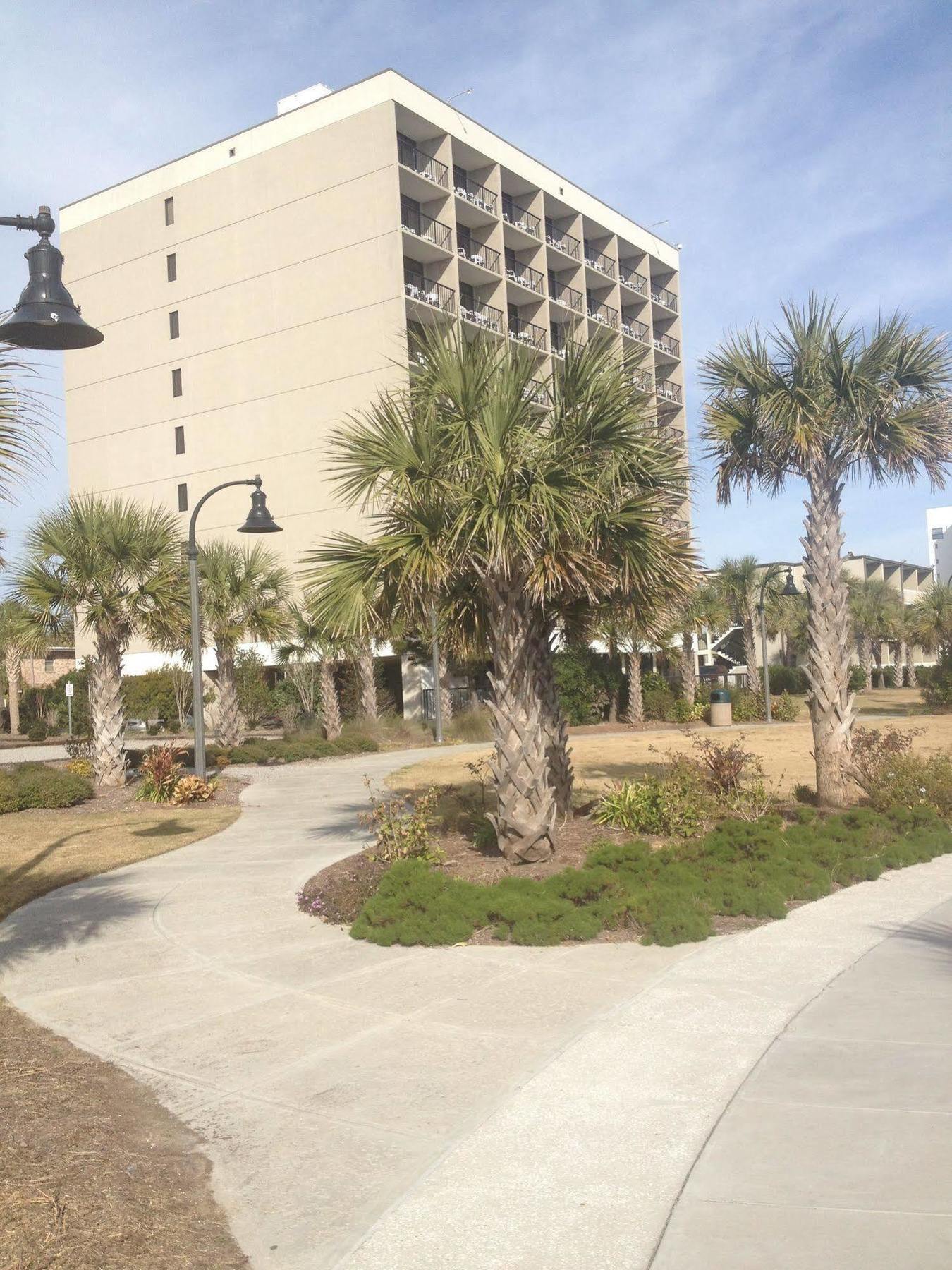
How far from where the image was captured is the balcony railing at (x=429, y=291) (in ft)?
133

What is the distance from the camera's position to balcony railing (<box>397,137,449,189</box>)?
41.5m

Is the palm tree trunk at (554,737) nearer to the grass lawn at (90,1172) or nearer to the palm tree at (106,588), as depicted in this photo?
the grass lawn at (90,1172)

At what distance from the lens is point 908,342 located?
1413 centimetres

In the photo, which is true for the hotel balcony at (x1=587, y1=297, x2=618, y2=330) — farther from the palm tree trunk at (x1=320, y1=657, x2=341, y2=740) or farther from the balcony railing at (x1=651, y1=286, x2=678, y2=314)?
the palm tree trunk at (x1=320, y1=657, x2=341, y2=740)

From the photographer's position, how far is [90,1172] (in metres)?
4.39

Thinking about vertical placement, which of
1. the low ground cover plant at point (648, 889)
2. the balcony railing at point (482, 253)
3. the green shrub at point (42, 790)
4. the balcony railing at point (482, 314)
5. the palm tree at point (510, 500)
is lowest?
the low ground cover plant at point (648, 889)

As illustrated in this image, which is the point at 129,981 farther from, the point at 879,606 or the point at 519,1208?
the point at 879,606

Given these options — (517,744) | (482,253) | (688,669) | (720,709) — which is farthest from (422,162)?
(517,744)

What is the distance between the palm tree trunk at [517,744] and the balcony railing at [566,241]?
42.2 metres

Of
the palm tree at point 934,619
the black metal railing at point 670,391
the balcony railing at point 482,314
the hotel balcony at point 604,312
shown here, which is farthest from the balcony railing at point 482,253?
the palm tree at point 934,619

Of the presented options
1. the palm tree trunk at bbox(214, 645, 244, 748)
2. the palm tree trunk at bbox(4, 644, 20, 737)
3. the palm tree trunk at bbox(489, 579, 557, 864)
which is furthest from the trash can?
the palm tree trunk at bbox(489, 579, 557, 864)

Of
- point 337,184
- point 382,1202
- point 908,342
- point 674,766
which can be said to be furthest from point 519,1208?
point 337,184

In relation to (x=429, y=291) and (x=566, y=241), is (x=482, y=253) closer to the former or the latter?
(x=429, y=291)

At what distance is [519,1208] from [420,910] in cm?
504
